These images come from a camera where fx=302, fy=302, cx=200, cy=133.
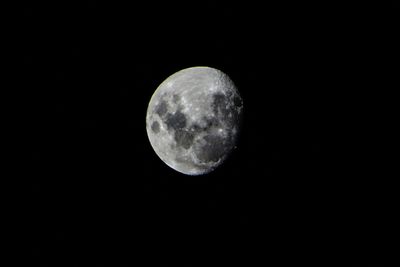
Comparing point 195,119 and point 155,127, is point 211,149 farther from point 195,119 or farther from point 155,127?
point 155,127

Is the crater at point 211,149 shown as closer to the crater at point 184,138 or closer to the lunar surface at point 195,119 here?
the lunar surface at point 195,119

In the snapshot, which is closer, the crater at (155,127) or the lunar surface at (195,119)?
the lunar surface at (195,119)

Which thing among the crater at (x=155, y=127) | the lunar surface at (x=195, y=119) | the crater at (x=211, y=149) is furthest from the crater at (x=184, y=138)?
the crater at (x=155, y=127)

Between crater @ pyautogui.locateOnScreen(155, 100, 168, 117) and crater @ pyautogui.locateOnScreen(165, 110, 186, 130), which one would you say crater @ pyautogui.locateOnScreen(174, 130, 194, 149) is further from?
crater @ pyautogui.locateOnScreen(155, 100, 168, 117)

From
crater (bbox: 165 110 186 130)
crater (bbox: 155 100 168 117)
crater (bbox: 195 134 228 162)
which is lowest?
crater (bbox: 195 134 228 162)

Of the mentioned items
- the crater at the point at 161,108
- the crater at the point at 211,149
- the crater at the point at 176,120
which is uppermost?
the crater at the point at 161,108

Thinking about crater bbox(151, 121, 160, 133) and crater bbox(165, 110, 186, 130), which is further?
crater bbox(151, 121, 160, 133)

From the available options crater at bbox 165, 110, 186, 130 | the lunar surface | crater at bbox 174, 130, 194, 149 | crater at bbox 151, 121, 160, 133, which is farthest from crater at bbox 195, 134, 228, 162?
crater at bbox 151, 121, 160, 133

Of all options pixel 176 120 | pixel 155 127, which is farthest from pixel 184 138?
pixel 155 127

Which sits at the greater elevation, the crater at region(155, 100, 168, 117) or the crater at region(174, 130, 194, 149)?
the crater at region(155, 100, 168, 117)

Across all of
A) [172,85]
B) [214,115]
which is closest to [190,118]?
[214,115]
